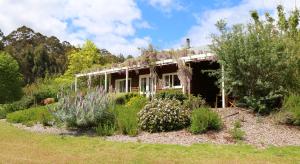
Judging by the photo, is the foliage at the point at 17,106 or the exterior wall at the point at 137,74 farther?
the exterior wall at the point at 137,74

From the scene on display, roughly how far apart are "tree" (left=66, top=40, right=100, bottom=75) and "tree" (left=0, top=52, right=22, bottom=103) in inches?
445

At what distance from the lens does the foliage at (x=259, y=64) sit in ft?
54.4

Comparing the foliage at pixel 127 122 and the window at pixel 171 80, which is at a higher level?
the window at pixel 171 80

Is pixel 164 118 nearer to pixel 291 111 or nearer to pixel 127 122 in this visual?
pixel 127 122

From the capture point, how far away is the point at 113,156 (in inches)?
426

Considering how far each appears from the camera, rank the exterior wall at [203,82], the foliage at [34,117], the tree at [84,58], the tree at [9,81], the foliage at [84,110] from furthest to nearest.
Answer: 1. the tree at [84,58]
2. the tree at [9,81]
3. the exterior wall at [203,82]
4. the foliage at [34,117]
5. the foliage at [84,110]

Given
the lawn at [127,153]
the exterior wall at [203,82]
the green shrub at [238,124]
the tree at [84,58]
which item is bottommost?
the lawn at [127,153]

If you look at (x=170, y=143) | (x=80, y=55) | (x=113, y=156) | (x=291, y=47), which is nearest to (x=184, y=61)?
(x=291, y=47)

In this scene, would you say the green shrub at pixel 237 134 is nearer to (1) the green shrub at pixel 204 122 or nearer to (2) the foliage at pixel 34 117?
(1) the green shrub at pixel 204 122

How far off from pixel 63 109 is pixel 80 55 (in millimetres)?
34254

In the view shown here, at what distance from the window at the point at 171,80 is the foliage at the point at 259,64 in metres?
10.2

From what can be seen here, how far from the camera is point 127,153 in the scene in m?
11.3

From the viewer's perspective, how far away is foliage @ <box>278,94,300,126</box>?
14766mm

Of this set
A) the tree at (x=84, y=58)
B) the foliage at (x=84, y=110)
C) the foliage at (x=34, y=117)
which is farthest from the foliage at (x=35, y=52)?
the foliage at (x=84, y=110)
